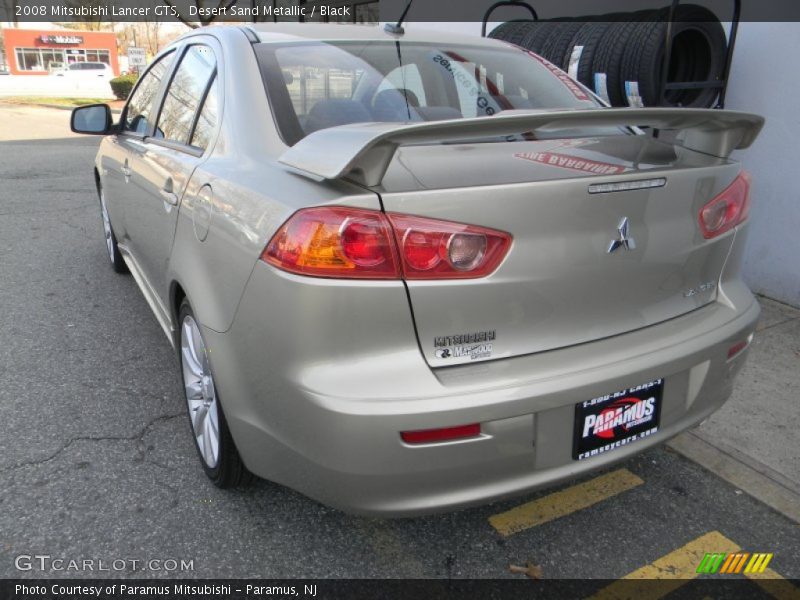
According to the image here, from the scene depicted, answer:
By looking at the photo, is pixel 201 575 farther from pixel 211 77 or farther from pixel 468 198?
pixel 211 77

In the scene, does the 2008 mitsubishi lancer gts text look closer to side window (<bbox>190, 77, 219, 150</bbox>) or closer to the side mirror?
side window (<bbox>190, 77, 219, 150</bbox>)

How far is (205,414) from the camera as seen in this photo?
243 centimetres

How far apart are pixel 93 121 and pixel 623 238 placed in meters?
3.49

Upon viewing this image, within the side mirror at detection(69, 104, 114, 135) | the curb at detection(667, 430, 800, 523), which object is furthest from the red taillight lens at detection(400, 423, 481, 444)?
the side mirror at detection(69, 104, 114, 135)

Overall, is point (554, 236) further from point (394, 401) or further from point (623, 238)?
point (394, 401)

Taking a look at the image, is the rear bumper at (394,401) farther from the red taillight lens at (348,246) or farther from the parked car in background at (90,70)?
the parked car in background at (90,70)

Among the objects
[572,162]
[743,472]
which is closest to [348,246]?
[572,162]

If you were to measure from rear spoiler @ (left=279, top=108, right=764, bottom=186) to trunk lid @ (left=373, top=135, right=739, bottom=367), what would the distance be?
3.7 inches

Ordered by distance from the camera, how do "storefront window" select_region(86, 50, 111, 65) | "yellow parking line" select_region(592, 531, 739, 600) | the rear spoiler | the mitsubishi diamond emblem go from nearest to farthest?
the rear spoiler
the mitsubishi diamond emblem
"yellow parking line" select_region(592, 531, 739, 600)
"storefront window" select_region(86, 50, 111, 65)

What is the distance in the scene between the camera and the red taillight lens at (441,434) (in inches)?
64.2

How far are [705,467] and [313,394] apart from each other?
1834 mm

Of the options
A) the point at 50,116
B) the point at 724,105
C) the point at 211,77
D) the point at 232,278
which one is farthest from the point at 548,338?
the point at 50,116

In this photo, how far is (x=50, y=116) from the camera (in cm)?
2117

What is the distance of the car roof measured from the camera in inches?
103
